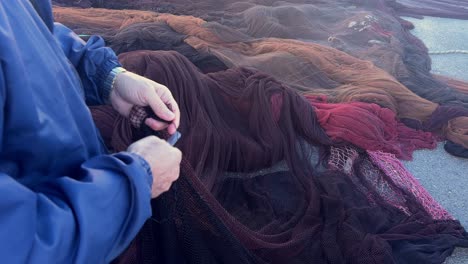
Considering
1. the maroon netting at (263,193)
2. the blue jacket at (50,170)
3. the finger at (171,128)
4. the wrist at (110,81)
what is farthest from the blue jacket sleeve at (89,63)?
the blue jacket at (50,170)

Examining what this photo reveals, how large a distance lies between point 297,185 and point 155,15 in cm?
302

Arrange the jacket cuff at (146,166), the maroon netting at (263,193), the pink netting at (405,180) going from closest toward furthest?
the jacket cuff at (146,166)
the maroon netting at (263,193)
the pink netting at (405,180)

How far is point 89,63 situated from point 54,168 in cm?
71

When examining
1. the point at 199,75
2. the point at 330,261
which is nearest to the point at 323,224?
the point at 330,261

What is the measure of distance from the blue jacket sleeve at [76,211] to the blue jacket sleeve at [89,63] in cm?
64

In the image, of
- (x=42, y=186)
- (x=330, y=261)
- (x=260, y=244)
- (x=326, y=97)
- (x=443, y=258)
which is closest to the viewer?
(x=42, y=186)

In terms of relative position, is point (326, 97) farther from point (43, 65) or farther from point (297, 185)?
point (43, 65)

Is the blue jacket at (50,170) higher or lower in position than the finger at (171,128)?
higher

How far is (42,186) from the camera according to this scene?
1.13 m

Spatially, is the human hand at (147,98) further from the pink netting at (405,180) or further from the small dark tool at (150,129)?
the pink netting at (405,180)

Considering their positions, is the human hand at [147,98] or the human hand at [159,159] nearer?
the human hand at [159,159]

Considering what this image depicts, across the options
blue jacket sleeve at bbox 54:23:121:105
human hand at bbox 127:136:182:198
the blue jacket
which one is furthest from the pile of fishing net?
the blue jacket

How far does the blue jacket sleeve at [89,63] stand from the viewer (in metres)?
1.76

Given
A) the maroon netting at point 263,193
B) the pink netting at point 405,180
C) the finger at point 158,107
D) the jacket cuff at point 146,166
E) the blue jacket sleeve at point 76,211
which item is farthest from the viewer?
the pink netting at point 405,180
